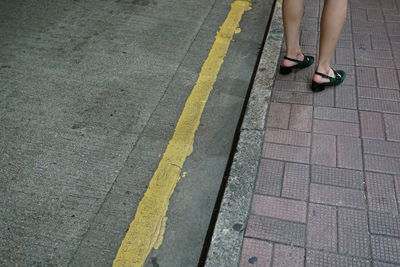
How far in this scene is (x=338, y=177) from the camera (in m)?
2.20

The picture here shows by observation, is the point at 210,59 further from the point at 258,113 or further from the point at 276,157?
the point at 276,157

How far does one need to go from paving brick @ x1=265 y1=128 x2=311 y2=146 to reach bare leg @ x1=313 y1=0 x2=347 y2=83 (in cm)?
51

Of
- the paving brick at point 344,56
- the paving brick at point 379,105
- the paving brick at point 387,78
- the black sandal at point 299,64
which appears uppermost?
the black sandal at point 299,64

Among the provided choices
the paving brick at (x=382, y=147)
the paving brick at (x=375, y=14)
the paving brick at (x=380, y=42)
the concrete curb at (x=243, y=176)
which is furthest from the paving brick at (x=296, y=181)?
the paving brick at (x=375, y=14)

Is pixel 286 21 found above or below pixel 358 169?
above

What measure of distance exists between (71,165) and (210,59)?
5.11 feet

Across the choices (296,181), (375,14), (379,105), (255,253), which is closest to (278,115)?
(296,181)

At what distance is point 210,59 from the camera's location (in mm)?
3373

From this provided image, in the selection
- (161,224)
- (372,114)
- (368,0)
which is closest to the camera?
(161,224)

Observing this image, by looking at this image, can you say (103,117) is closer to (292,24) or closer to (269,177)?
(269,177)

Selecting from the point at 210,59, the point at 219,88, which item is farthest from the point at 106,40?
the point at 219,88

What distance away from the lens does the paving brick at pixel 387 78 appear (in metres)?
2.82

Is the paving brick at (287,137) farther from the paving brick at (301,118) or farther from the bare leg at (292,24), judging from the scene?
the bare leg at (292,24)

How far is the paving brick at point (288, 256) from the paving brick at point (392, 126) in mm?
1050
